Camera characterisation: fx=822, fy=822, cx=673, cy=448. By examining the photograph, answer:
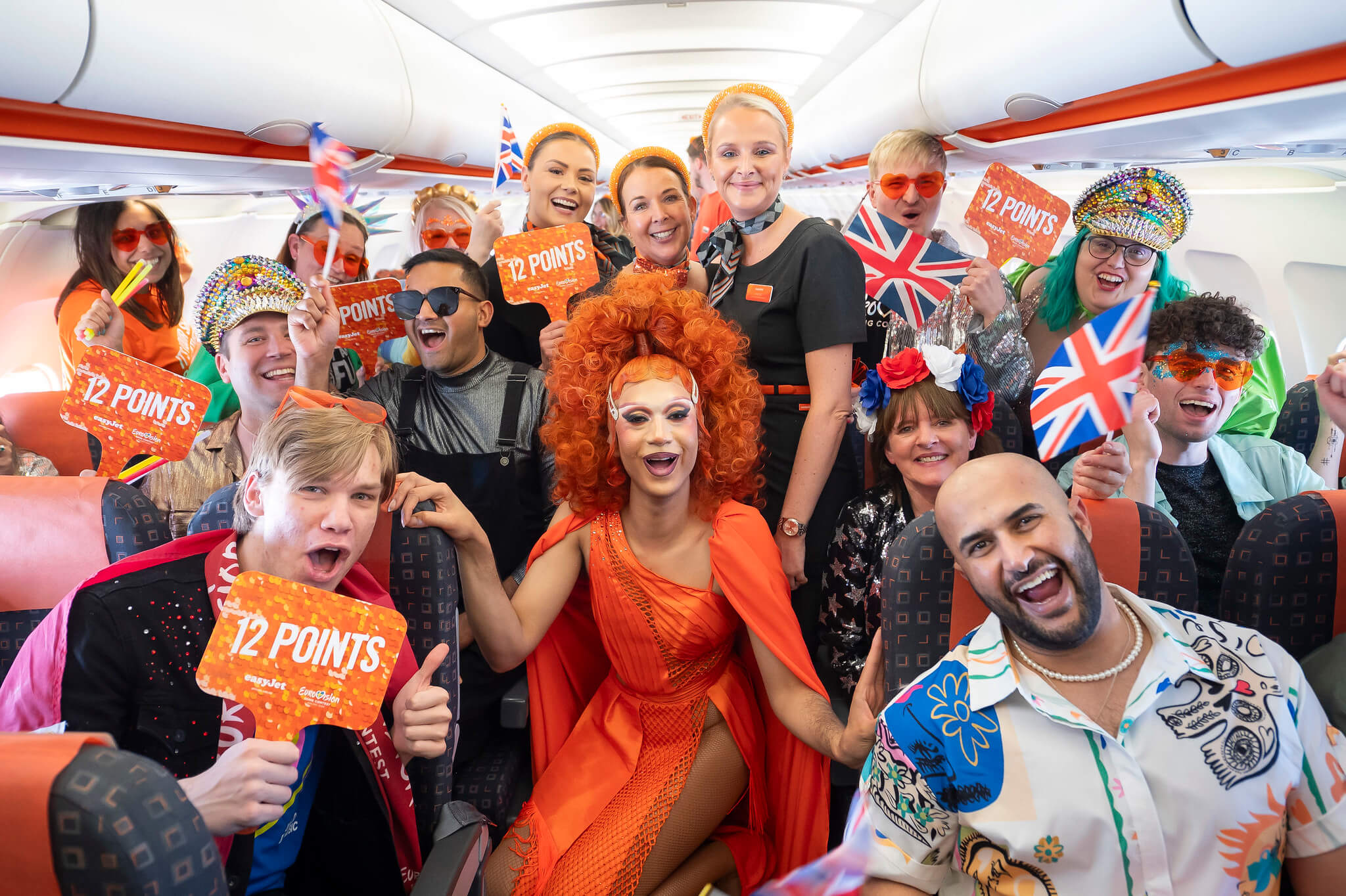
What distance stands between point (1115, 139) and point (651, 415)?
8.10ft

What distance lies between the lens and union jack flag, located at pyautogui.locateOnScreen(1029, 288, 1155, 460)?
1.55 metres

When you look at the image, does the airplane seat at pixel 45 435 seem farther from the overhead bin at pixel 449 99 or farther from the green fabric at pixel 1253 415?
the green fabric at pixel 1253 415

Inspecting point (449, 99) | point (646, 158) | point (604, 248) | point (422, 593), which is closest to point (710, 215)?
point (604, 248)

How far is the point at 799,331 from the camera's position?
2.66 metres

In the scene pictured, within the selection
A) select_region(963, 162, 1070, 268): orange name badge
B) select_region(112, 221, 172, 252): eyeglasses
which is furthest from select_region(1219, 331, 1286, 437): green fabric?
select_region(112, 221, 172, 252): eyeglasses

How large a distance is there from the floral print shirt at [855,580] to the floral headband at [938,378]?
1.10ft

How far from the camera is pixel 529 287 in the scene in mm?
3072

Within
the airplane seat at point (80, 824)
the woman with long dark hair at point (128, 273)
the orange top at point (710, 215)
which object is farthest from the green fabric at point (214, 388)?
the airplane seat at point (80, 824)

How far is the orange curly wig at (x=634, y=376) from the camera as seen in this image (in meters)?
2.31

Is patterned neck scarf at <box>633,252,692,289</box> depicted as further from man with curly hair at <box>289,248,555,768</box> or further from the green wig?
the green wig

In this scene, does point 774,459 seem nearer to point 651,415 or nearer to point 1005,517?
point 651,415

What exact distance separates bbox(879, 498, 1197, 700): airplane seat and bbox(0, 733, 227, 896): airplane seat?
138 centimetres

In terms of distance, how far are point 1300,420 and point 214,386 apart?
4269mm

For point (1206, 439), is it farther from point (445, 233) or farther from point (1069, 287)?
point (445, 233)
